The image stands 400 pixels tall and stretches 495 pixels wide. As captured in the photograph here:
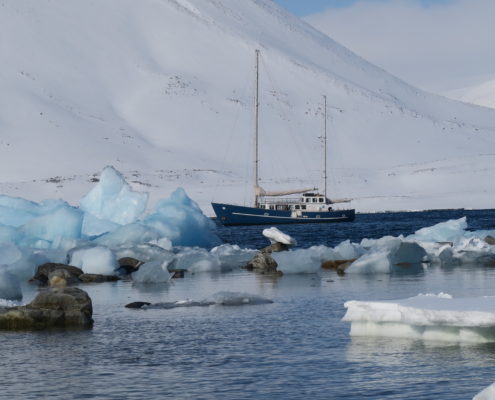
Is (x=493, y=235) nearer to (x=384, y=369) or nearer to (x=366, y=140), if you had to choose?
(x=384, y=369)

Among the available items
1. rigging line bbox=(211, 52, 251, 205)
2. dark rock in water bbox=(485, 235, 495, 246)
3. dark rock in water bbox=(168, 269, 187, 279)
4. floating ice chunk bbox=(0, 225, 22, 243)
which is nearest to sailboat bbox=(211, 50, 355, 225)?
dark rock in water bbox=(485, 235, 495, 246)

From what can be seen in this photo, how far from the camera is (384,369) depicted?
47.8 ft

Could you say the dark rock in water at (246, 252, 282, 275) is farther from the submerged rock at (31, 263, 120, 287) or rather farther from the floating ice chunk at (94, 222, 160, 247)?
the floating ice chunk at (94, 222, 160, 247)

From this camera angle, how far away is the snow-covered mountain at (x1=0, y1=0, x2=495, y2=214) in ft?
359

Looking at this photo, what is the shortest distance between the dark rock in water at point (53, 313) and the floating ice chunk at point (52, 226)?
52.2 feet

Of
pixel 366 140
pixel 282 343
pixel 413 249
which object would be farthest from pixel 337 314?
pixel 366 140

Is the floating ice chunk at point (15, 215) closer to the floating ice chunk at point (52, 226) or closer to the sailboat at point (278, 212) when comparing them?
the floating ice chunk at point (52, 226)

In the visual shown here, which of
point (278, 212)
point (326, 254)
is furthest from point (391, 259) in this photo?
point (278, 212)

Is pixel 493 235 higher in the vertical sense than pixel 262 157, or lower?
lower

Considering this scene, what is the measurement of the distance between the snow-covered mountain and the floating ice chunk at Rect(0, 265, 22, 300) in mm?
72278

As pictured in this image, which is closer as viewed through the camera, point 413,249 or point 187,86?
point 413,249

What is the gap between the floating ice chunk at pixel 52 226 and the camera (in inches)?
1428

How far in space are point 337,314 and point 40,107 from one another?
389ft

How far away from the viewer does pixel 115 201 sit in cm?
4406
